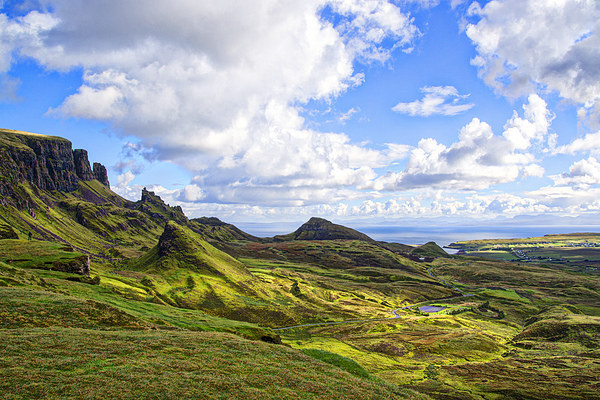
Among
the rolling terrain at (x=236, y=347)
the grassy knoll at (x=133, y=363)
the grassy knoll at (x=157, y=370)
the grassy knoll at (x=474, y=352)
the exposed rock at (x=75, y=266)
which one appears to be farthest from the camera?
the exposed rock at (x=75, y=266)

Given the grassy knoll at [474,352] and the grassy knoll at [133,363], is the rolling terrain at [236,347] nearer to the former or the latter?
the grassy knoll at [133,363]

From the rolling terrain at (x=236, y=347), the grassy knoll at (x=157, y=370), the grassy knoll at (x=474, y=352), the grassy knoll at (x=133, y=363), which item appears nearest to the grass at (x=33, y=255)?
the rolling terrain at (x=236, y=347)

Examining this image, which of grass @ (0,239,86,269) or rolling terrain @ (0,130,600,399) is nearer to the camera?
rolling terrain @ (0,130,600,399)

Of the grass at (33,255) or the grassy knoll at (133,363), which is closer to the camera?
the grassy knoll at (133,363)

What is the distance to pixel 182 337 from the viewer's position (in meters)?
52.1

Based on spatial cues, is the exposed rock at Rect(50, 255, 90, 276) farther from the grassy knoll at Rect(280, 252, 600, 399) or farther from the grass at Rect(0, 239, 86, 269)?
the grassy knoll at Rect(280, 252, 600, 399)

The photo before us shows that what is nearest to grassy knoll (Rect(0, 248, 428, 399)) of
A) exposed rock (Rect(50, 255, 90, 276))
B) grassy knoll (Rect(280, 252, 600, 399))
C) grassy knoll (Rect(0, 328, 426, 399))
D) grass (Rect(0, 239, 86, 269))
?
grassy knoll (Rect(0, 328, 426, 399))

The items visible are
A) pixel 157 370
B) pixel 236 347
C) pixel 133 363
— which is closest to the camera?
pixel 157 370

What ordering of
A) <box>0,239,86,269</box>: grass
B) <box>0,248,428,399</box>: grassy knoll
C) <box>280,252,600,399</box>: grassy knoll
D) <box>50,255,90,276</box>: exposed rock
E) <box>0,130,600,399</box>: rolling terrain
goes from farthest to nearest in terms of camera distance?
<box>50,255,90,276</box>: exposed rock → <box>0,239,86,269</box>: grass → <box>280,252,600,399</box>: grassy knoll → <box>0,130,600,399</box>: rolling terrain → <box>0,248,428,399</box>: grassy knoll

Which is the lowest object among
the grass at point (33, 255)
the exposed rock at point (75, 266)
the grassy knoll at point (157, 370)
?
the grassy knoll at point (157, 370)

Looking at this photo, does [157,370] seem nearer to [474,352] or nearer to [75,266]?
[75,266]

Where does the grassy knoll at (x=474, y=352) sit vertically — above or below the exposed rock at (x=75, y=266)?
below

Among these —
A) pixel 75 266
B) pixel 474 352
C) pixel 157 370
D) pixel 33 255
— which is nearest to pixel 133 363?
pixel 157 370

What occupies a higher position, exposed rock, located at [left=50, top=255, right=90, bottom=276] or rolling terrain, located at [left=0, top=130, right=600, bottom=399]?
exposed rock, located at [left=50, top=255, right=90, bottom=276]
